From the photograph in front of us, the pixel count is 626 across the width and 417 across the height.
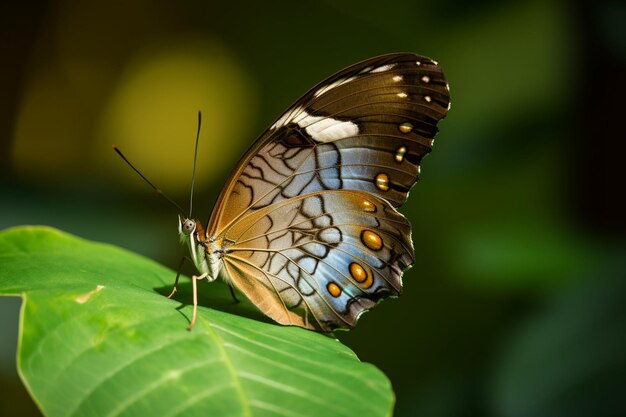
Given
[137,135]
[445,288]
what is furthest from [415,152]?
[137,135]

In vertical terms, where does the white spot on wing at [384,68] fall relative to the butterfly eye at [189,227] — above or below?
above

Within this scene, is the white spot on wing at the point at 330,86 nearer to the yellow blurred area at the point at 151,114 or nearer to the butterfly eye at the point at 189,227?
the butterfly eye at the point at 189,227

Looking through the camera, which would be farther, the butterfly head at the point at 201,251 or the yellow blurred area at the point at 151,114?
the yellow blurred area at the point at 151,114

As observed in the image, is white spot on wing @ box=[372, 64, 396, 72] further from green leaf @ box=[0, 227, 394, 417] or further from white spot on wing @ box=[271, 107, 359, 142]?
green leaf @ box=[0, 227, 394, 417]

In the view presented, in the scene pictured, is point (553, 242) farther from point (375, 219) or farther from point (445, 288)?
point (375, 219)

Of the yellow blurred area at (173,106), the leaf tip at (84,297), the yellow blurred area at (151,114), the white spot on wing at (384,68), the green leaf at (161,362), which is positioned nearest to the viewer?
the green leaf at (161,362)

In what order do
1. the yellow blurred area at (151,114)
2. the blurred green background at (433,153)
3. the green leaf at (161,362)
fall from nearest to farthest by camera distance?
the green leaf at (161,362), the blurred green background at (433,153), the yellow blurred area at (151,114)

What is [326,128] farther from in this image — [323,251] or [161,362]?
[161,362]

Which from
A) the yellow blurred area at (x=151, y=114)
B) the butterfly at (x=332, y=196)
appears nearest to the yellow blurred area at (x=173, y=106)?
the yellow blurred area at (x=151, y=114)
